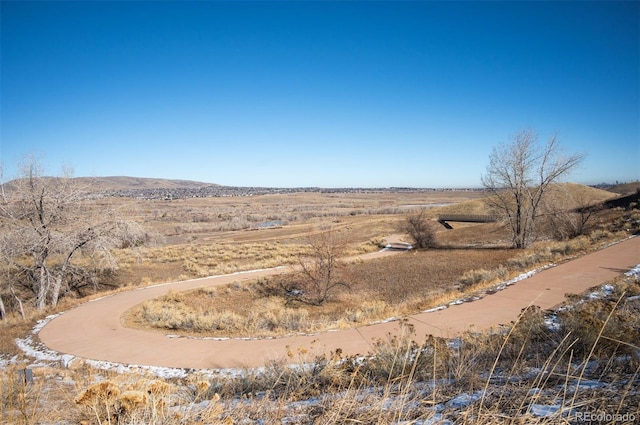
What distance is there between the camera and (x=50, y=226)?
635 inches

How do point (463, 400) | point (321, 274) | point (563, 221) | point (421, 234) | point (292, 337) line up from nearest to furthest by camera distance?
point (463, 400) → point (292, 337) → point (321, 274) → point (563, 221) → point (421, 234)

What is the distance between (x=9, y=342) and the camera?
10.5m

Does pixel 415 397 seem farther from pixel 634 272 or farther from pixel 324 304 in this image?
pixel 324 304

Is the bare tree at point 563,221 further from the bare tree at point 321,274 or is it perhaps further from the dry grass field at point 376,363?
the bare tree at point 321,274

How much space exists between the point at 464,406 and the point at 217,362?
674 cm

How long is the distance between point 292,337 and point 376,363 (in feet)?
16.2

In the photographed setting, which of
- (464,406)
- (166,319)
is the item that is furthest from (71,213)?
(464,406)

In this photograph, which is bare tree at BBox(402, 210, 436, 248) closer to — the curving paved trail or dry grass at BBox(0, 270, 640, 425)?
the curving paved trail

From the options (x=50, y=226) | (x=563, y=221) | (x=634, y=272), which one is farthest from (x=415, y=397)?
(x=563, y=221)

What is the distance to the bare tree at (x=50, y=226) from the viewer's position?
15114 millimetres

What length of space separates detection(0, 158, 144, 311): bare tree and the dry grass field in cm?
156

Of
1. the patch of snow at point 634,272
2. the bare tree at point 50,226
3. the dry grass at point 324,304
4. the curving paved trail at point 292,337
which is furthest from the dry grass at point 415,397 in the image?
the bare tree at point 50,226

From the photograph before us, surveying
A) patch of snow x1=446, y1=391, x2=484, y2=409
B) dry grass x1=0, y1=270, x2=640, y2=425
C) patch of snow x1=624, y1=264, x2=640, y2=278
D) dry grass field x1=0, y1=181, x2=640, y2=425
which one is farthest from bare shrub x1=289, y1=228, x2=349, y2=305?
patch of snow x1=446, y1=391, x2=484, y2=409

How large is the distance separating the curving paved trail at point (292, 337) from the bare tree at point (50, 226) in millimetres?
3817
